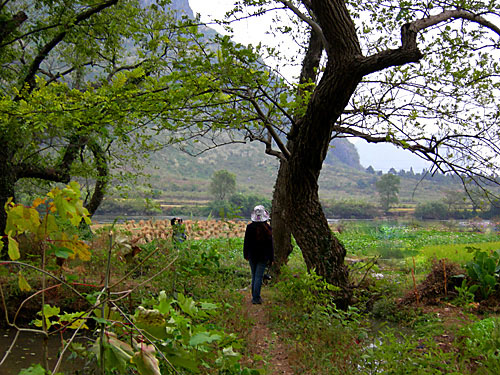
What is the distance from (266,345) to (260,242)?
7.55 feet

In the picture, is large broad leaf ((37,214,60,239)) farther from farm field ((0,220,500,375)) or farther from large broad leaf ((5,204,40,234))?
farm field ((0,220,500,375))

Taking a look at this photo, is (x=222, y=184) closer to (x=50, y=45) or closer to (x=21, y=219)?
(x=50, y=45)

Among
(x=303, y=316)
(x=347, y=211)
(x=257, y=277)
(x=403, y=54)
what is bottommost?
(x=303, y=316)

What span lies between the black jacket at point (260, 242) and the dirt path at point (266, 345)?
0.82 meters

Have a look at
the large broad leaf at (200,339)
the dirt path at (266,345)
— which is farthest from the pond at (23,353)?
the large broad leaf at (200,339)

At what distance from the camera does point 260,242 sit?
24.8ft

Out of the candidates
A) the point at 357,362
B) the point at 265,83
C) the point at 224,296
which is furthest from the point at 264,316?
the point at 265,83

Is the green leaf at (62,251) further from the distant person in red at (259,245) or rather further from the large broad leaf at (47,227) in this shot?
the distant person in red at (259,245)

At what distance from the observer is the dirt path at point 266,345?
15.4 ft

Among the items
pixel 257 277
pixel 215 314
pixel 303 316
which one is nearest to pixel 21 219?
pixel 215 314

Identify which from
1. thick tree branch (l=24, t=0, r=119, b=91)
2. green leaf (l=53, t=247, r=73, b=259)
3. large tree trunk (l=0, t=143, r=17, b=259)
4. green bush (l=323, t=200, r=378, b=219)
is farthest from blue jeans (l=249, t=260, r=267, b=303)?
green bush (l=323, t=200, r=378, b=219)

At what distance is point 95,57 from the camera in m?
12.9

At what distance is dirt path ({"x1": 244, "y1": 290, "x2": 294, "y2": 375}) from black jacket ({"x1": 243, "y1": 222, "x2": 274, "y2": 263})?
821 mm

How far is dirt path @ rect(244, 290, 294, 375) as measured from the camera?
15.4 ft
